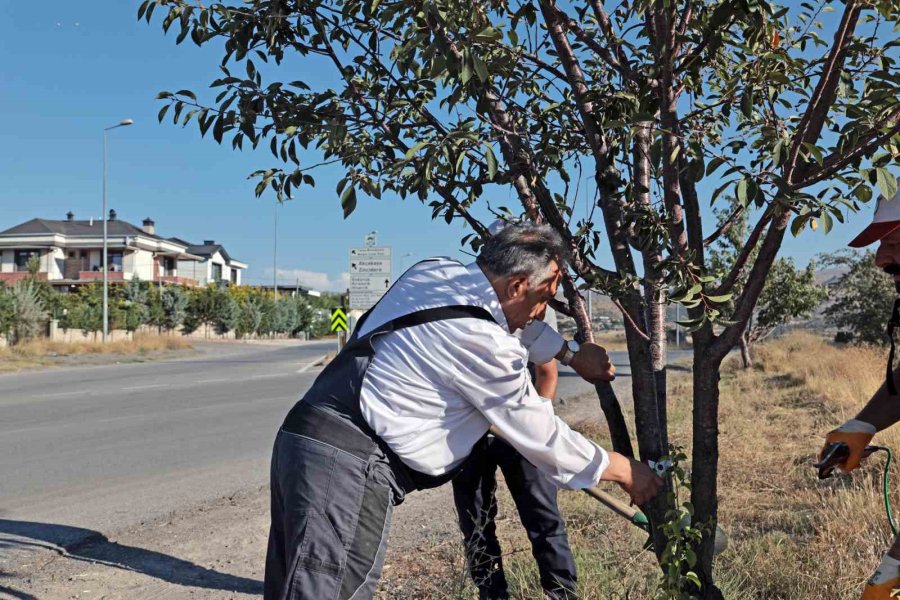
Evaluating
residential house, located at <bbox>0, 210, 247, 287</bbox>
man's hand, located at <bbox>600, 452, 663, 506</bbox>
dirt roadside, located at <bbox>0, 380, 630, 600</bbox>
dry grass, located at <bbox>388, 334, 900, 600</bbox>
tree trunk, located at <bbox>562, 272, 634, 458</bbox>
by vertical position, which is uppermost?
residential house, located at <bbox>0, 210, 247, 287</bbox>

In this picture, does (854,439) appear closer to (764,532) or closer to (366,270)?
(764,532)

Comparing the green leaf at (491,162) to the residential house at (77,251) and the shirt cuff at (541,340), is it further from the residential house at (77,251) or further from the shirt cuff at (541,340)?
the residential house at (77,251)

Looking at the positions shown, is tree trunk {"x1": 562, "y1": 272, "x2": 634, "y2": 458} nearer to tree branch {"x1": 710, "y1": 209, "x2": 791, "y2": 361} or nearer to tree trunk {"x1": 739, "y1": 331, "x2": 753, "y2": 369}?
tree branch {"x1": 710, "y1": 209, "x2": 791, "y2": 361}

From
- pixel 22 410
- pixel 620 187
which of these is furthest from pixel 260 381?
pixel 620 187

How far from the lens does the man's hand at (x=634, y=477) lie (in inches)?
85.3

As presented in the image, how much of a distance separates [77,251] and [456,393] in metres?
59.2

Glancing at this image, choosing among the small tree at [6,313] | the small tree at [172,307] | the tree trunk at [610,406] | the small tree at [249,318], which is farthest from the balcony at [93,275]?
the tree trunk at [610,406]

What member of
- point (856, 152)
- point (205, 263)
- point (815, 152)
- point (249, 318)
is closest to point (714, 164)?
point (815, 152)

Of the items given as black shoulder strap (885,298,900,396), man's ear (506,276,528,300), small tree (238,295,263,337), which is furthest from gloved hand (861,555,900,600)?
small tree (238,295,263,337)

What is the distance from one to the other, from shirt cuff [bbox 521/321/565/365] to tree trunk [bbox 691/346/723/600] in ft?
2.11

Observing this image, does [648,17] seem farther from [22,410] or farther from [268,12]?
[22,410]

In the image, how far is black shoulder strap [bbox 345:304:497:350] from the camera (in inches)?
83.0

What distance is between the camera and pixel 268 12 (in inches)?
95.0

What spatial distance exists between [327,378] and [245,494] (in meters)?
4.41
